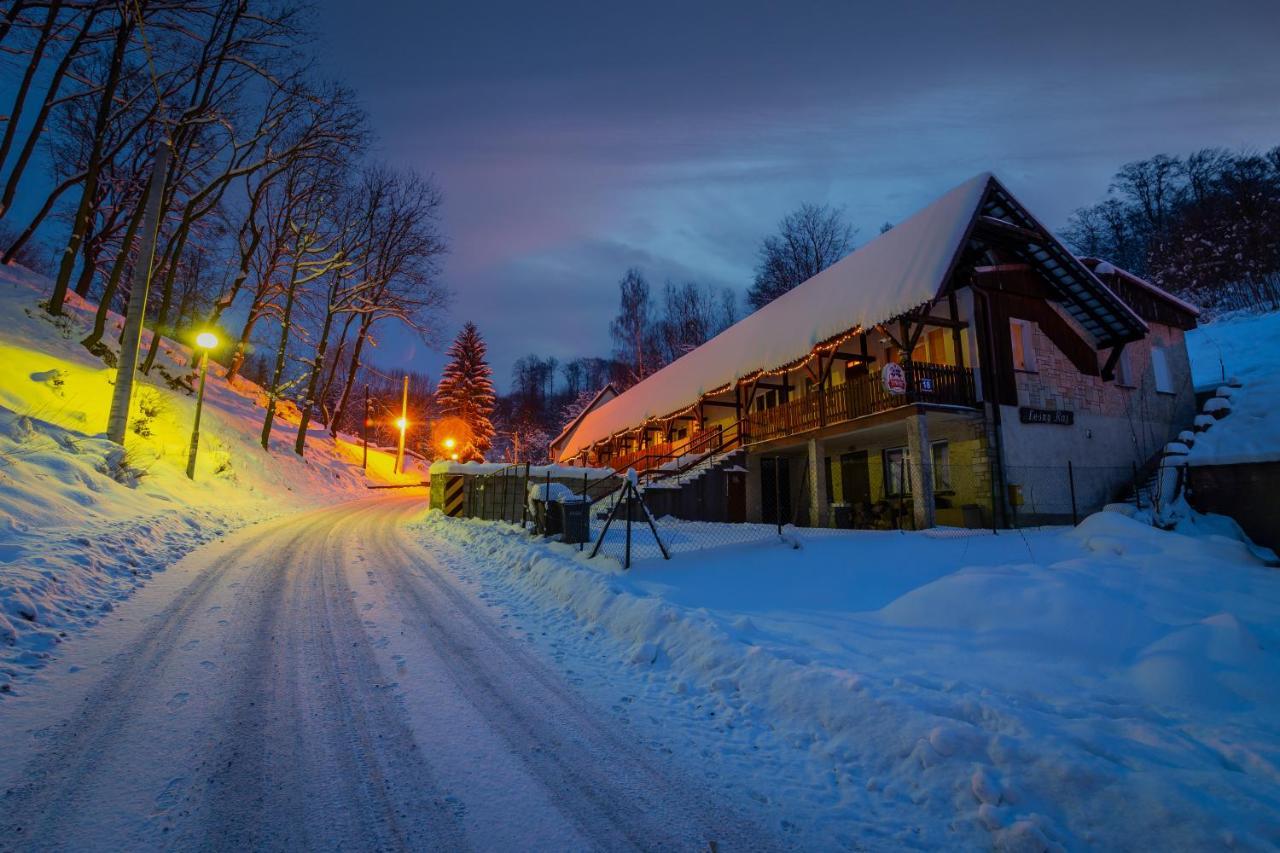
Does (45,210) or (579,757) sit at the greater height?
(45,210)

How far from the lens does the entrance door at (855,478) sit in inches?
750

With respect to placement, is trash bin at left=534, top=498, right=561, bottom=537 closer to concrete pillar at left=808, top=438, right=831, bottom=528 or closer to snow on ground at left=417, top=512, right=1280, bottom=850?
snow on ground at left=417, top=512, right=1280, bottom=850

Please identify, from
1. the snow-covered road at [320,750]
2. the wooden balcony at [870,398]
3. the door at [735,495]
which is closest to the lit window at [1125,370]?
the wooden balcony at [870,398]

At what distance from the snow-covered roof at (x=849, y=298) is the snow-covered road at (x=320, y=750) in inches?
520

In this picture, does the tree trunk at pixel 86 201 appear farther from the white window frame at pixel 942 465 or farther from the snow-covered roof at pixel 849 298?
the white window frame at pixel 942 465

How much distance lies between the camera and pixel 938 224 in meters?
14.5

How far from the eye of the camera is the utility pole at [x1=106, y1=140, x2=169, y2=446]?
12.7 metres

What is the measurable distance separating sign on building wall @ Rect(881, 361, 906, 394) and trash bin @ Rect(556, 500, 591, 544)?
26.9 ft

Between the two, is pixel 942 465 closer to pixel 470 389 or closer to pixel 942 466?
pixel 942 466

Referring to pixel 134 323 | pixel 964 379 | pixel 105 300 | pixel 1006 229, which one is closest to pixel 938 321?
pixel 964 379

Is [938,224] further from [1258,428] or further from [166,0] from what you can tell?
[166,0]

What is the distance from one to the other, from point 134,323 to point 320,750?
15.0m

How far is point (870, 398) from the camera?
1528cm

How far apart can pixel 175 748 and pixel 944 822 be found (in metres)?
4.46
